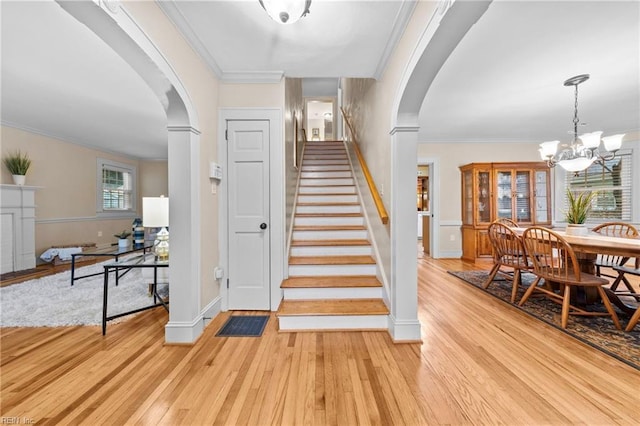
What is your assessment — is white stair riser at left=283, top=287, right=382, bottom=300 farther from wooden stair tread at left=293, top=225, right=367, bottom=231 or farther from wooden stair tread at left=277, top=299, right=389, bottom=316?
wooden stair tread at left=293, top=225, right=367, bottom=231

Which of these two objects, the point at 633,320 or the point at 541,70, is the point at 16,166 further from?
the point at 633,320

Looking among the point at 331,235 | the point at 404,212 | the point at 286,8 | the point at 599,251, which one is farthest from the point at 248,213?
the point at 599,251

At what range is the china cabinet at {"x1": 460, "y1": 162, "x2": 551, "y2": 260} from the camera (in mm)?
5141

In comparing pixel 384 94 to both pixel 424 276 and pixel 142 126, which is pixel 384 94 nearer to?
pixel 424 276

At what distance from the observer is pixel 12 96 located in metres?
3.43

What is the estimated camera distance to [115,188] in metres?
6.88

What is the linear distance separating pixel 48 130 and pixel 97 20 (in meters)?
5.36

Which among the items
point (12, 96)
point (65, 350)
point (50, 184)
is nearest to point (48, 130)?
point (50, 184)

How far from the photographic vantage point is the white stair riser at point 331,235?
11.0ft

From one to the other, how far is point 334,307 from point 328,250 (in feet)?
2.76

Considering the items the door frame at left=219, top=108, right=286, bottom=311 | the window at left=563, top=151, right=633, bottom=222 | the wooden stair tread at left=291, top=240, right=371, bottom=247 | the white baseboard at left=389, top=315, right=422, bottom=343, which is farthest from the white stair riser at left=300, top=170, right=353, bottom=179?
the window at left=563, top=151, right=633, bottom=222

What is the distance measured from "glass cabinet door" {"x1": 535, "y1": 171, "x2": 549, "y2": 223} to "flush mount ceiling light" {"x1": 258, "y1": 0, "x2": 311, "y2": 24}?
18.8ft

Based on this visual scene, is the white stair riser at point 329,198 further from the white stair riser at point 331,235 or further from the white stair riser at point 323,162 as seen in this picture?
the white stair riser at point 323,162

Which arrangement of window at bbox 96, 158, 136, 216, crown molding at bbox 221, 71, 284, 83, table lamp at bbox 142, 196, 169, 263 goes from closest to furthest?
table lamp at bbox 142, 196, 169, 263, crown molding at bbox 221, 71, 284, 83, window at bbox 96, 158, 136, 216
